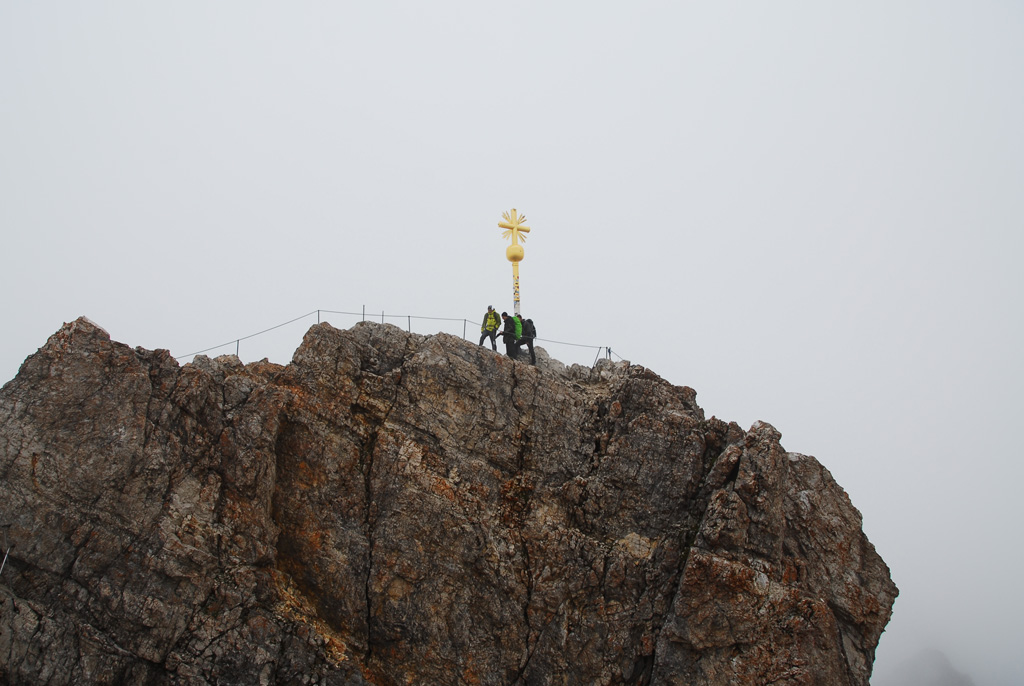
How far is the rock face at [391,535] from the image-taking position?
21406mm

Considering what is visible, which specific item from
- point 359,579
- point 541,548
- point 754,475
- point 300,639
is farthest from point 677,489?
Answer: point 300,639

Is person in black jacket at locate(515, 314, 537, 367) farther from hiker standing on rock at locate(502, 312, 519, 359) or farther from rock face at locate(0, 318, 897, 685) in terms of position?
rock face at locate(0, 318, 897, 685)

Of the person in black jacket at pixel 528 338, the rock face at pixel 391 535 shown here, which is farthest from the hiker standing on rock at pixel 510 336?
the rock face at pixel 391 535

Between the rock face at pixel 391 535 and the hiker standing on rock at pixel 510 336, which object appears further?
the hiker standing on rock at pixel 510 336

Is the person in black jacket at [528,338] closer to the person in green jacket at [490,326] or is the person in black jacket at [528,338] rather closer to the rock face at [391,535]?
the person in green jacket at [490,326]

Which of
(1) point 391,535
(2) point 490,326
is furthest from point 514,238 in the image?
(1) point 391,535

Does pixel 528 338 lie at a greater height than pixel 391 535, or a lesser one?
greater

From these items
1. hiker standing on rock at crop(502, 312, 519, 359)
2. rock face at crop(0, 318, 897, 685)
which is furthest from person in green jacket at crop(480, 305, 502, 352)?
rock face at crop(0, 318, 897, 685)

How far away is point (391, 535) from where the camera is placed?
80.0 feet

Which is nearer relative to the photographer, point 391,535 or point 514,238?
point 391,535

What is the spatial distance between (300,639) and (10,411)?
Result: 11597 millimetres

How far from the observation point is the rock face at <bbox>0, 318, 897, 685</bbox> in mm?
21406

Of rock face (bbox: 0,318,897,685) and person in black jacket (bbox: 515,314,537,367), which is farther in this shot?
person in black jacket (bbox: 515,314,537,367)

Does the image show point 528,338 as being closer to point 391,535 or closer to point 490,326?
point 490,326
